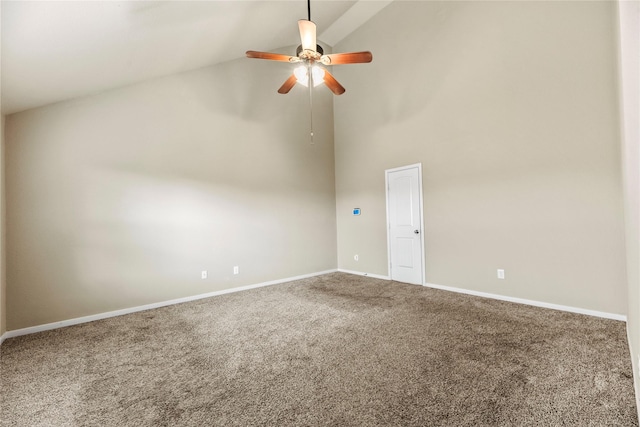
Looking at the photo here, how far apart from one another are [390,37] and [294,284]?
4.87 metres

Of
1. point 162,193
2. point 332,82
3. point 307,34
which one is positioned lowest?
point 162,193

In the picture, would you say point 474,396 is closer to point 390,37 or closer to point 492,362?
point 492,362

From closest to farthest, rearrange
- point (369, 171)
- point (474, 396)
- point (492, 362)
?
point (474, 396), point (492, 362), point (369, 171)

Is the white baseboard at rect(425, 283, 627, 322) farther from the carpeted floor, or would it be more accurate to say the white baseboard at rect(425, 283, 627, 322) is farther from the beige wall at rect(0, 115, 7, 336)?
the beige wall at rect(0, 115, 7, 336)

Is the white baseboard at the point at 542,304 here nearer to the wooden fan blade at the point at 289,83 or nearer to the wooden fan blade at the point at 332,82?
the wooden fan blade at the point at 332,82

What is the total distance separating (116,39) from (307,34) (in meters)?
1.75

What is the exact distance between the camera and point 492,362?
213 cm

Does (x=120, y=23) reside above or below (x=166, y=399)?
above

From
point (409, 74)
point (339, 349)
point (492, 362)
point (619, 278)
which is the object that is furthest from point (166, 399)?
point (409, 74)

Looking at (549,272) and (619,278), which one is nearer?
(619,278)

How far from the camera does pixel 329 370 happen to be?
2.10 meters

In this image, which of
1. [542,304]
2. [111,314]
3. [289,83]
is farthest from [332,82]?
[111,314]

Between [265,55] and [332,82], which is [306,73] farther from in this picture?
[265,55]

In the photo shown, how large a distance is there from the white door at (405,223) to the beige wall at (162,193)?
1484 mm
